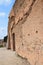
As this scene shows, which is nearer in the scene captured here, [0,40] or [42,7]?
[42,7]

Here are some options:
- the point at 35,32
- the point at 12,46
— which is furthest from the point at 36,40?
the point at 12,46

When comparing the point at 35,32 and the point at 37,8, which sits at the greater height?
the point at 37,8

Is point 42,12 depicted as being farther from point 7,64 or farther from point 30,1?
point 7,64

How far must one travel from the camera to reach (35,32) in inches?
310

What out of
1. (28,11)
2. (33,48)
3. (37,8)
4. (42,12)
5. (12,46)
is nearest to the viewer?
(42,12)

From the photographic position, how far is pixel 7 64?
9.66 m

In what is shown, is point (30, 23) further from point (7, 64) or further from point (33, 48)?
point (7, 64)

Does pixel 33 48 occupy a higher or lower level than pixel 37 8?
lower

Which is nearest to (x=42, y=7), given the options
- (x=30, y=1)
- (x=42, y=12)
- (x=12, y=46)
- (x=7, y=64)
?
(x=42, y=12)

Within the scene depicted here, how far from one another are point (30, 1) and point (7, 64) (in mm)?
2776

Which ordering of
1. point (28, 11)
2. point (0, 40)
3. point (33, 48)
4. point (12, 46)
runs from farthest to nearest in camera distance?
point (0, 40) → point (12, 46) → point (28, 11) → point (33, 48)

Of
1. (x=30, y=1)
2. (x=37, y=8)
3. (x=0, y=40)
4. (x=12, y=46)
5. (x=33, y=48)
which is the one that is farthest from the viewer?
(x=0, y=40)

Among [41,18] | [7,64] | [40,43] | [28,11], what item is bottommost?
[7,64]

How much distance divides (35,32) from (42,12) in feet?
3.45
